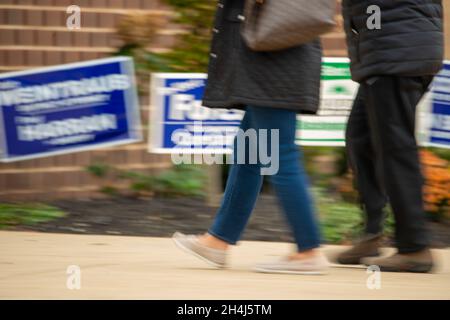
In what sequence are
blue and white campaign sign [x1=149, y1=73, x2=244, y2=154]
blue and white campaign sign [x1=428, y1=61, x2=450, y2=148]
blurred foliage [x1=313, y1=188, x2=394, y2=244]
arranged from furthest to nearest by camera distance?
blue and white campaign sign [x1=428, y1=61, x2=450, y2=148], blue and white campaign sign [x1=149, y1=73, x2=244, y2=154], blurred foliage [x1=313, y1=188, x2=394, y2=244]

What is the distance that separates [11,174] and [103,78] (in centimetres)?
150

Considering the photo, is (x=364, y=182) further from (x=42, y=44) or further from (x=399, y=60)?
(x=42, y=44)

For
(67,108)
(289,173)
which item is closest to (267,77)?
(289,173)

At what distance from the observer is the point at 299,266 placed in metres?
5.44

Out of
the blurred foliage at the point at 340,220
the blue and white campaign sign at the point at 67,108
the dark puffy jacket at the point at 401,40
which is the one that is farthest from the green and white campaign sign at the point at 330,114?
the dark puffy jacket at the point at 401,40

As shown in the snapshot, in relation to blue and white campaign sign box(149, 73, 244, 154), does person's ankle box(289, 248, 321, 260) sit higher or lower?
lower

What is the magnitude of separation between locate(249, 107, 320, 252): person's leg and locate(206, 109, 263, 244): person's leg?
0.15m

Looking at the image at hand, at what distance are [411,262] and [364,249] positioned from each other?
0.35 metres

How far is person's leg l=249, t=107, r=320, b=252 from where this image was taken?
5.27 meters

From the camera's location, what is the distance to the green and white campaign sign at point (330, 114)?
7684 mm

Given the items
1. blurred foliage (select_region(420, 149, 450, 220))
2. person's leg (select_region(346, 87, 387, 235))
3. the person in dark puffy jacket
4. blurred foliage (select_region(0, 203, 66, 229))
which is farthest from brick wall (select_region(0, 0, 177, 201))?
the person in dark puffy jacket

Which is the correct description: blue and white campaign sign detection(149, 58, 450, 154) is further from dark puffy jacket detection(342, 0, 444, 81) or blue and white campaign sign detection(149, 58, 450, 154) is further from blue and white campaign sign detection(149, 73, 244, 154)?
dark puffy jacket detection(342, 0, 444, 81)

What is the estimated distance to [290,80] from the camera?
206 inches

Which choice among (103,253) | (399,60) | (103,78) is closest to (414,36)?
(399,60)
